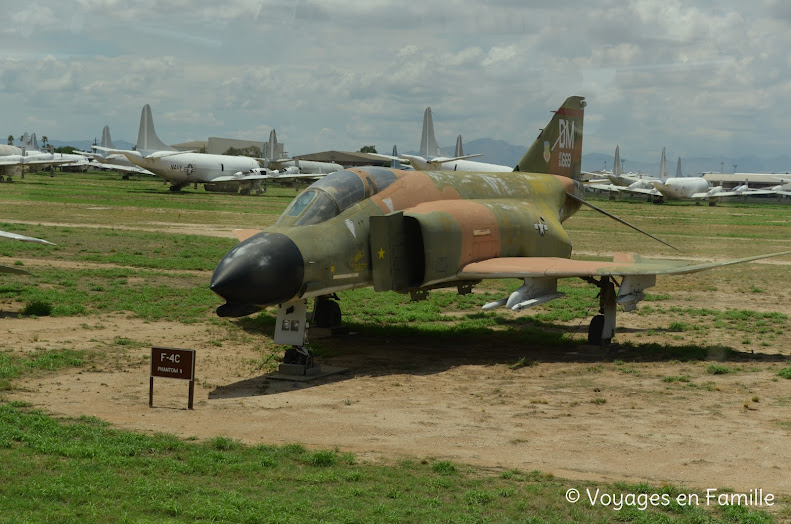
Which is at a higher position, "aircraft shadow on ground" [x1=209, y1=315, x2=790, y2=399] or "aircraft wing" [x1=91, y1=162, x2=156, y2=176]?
"aircraft wing" [x1=91, y1=162, x2=156, y2=176]

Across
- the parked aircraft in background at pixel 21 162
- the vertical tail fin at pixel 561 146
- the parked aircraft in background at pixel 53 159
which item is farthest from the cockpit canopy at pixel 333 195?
the parked aircraft in background at pixel 53 159

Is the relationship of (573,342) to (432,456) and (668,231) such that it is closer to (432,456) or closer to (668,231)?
(432,456)

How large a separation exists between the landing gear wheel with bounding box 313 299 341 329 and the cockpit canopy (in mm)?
3767

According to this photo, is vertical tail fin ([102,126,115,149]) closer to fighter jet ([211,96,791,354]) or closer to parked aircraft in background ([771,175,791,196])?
parked aircraft in background ([771,175,791,196])

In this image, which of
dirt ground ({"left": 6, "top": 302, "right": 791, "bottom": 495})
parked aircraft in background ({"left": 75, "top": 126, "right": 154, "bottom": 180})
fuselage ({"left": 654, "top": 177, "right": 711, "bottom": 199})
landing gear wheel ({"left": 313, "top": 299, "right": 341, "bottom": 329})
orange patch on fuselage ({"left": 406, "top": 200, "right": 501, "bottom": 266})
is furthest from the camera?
parked aircraft in background ({"left": 75, "top": 126, "right": 154, "bottom": 180})

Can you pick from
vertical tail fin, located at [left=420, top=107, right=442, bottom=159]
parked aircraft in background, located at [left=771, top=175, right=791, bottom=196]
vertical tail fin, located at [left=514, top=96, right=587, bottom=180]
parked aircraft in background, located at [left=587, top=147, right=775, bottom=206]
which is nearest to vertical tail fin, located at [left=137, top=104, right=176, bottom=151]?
vertical tail fin, located at [left=420, top=107, right=442, bottom=159]

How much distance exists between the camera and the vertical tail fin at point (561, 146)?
956 inches

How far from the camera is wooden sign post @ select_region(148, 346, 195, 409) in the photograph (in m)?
12.9

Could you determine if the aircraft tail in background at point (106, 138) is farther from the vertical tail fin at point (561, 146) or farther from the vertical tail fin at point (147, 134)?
the vertical tail fin at point (561, 146)

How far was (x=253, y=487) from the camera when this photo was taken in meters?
9.23

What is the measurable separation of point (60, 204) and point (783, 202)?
94.5 meters

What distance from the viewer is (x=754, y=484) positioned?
31.4ft

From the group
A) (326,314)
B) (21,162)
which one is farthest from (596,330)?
(21,162)

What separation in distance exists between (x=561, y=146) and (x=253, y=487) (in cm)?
1759
